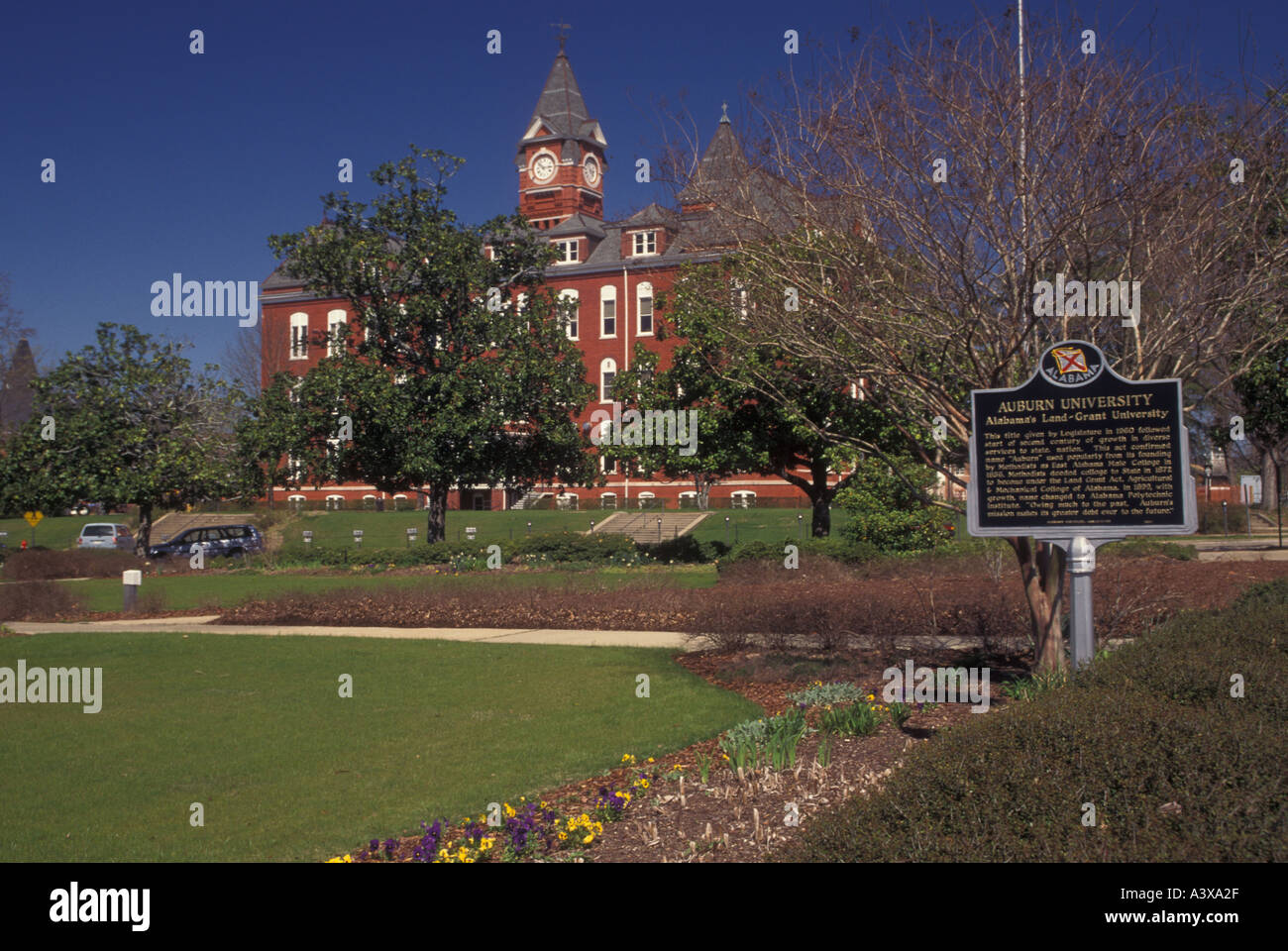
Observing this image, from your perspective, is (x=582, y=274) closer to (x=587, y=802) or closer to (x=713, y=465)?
(x=713, y=465)

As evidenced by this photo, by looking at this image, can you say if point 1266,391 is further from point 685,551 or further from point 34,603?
point 34,603

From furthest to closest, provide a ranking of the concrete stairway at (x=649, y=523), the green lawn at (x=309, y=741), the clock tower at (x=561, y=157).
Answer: the clock tower at (x=561, y=157) < the concrete stairway at (x=649, y=523) < the green lawn at (x=309, y=741)

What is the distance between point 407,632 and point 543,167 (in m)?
59.5

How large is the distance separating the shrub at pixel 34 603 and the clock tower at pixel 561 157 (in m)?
51.9

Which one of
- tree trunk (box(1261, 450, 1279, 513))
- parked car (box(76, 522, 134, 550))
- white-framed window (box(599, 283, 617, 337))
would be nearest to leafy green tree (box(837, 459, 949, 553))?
parked car (box(76, 522, 134, 550))

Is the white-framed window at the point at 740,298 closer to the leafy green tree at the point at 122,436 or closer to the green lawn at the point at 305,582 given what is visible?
the green lawn at the point at 305,582

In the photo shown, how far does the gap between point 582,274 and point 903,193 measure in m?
55.7

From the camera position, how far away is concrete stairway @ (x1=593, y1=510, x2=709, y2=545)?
4700 centimetres

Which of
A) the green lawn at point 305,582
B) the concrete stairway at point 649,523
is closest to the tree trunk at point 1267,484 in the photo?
the concrete stairway at point 649,523

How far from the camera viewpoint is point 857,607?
13.2 metres

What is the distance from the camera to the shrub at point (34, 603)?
2138 cm

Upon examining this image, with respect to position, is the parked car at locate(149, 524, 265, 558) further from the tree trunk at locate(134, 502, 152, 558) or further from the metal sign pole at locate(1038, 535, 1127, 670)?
the metal sign pole at locate(1038, 535, 1127, 670)

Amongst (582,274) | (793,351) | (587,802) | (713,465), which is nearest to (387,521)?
(582,274)
